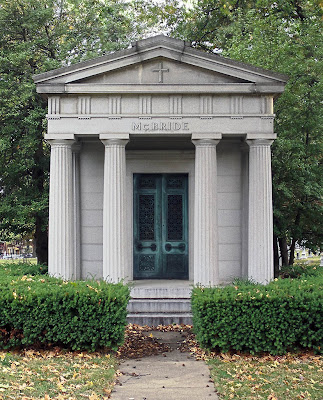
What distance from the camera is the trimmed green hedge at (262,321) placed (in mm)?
8281

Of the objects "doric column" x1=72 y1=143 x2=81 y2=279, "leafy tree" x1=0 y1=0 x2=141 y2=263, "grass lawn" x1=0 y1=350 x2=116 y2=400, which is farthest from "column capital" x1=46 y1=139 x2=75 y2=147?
"grass lawn" x1=0 y1=350 x2=116 y2=400

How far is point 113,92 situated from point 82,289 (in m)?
5.33

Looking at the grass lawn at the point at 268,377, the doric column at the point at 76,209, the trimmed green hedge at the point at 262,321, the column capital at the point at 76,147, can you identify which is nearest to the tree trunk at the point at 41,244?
the doric column at the point at 76,209

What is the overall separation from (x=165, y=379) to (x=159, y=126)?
6438 mm

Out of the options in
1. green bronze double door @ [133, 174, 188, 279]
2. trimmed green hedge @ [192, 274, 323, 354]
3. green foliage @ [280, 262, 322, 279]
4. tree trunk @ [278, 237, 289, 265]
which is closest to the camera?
trimmed green hedge @ [192, 274, 323, 354]

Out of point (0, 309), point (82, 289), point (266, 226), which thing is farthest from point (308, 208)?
point (0, 309)

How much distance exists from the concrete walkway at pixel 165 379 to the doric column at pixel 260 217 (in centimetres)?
365

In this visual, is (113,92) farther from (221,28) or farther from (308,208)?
(221,28)

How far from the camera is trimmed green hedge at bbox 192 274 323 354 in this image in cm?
828

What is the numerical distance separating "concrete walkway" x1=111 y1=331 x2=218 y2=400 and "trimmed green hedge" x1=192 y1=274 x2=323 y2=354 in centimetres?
63

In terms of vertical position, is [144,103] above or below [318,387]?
above

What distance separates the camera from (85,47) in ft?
64.7

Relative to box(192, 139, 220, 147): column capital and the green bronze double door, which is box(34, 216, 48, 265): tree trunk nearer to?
the green bronze double door

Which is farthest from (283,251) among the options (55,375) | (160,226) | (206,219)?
(55,375)
